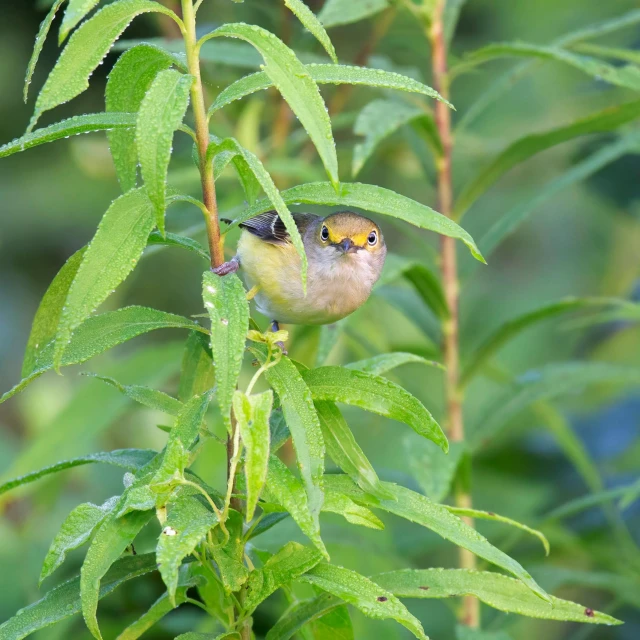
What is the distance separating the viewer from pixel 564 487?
3.84 metres

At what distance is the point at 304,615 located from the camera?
1.54 metres

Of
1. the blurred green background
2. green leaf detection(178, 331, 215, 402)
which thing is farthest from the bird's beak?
green leaf detection(178, 331, 215, 402)

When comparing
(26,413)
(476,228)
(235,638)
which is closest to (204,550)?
(235,638)

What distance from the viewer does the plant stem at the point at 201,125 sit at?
1344 millimetres

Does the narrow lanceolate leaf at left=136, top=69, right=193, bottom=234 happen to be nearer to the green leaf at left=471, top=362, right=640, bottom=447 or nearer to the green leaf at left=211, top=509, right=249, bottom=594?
the green leaf at left=211, top=509, right=249, bottom=594

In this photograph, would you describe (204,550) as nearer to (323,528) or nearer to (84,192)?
(323,528)

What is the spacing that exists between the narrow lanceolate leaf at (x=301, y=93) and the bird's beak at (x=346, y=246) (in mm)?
1357

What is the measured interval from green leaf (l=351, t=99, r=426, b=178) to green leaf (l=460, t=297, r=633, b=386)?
0.62 m

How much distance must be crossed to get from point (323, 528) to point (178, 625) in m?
0.62

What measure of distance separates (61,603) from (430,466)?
106 centimetres

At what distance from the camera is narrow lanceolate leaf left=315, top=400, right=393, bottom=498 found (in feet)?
4.78

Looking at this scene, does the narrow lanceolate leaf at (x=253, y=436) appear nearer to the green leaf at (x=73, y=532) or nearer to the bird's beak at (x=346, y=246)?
the green leaf at (x=73, y=532)

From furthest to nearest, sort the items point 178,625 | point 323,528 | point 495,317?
point 495,317 → point 178,625 → point 323,528

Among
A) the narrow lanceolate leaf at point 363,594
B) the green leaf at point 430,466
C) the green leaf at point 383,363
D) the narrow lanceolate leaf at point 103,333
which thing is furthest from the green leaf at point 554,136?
the narrow lanceolate leaf at point 363,594
